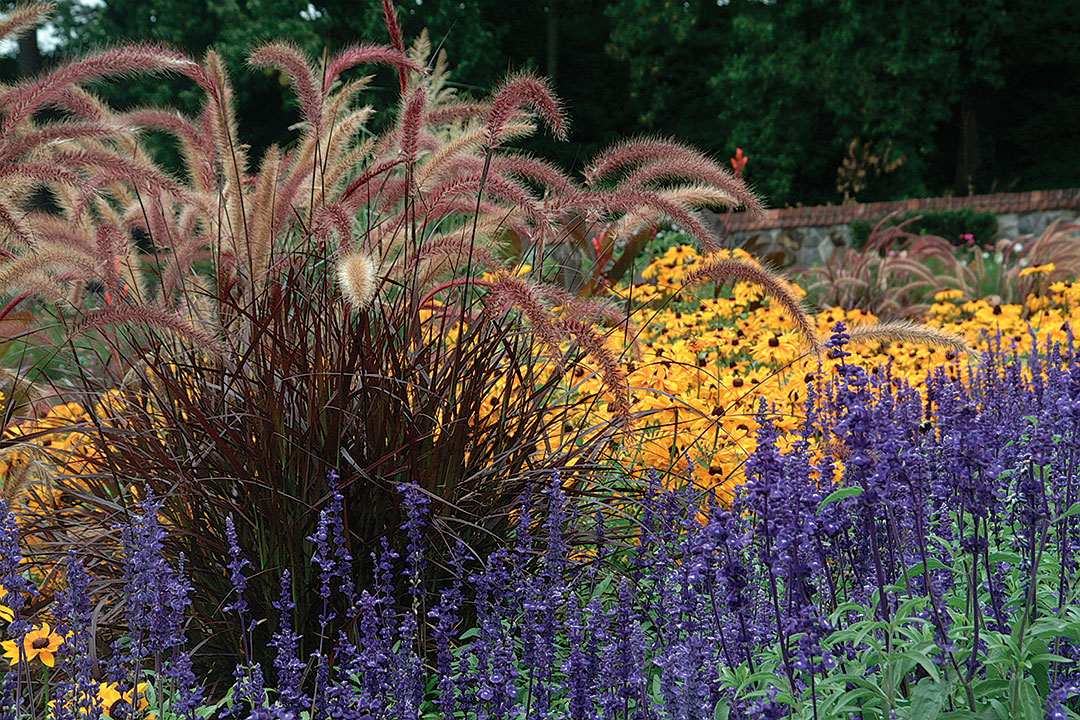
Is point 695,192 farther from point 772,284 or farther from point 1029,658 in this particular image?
point 1029,658

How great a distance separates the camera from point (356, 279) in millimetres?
2502

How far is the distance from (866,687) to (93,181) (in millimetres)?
3077

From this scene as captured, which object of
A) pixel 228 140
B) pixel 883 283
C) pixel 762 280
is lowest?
pixel 762 280

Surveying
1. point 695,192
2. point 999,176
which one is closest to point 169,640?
point 695,192

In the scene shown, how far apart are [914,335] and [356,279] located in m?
1.82

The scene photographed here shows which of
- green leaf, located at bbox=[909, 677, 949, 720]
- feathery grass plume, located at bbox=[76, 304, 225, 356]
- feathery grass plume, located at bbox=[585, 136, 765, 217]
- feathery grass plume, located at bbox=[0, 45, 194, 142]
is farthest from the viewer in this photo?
feathery grass plume, located at bbox=[585, 136, 765, 217]

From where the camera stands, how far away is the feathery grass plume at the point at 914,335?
3.30 m

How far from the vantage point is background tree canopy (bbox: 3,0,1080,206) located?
22.1 m

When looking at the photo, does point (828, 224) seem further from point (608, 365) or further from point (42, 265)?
point (42, 265)

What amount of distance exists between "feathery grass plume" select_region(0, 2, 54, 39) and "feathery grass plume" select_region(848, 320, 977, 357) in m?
2.71

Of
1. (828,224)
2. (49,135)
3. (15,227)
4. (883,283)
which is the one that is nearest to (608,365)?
(15,227)

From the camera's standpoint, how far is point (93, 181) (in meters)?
3.76

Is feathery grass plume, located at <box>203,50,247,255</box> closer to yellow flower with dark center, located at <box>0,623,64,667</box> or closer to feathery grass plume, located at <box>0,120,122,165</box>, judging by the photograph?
feathery grass plume, located at <box>0,120,122,165</box>

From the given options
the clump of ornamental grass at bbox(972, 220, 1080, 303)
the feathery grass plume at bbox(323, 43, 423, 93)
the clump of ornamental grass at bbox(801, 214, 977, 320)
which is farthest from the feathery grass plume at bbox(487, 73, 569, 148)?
the clump of ornamental grass at bbox(972, 220, 1080, 303)
